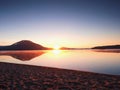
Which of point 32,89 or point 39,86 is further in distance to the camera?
point 39,86

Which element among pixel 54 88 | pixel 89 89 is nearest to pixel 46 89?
pixel 54 88

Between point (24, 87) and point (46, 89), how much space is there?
153 centimetres

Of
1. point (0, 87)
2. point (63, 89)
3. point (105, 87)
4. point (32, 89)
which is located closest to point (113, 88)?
point (105, 87)

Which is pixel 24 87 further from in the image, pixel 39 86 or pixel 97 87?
pixel 97 87

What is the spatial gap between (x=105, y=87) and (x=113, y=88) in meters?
0.51

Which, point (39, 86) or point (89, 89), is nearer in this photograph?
point (89, 89)

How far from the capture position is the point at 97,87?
1198 cm

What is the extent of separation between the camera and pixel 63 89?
38.1 feet

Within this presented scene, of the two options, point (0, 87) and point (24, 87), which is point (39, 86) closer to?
point (24, 87)

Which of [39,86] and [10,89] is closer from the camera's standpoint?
[10,89]

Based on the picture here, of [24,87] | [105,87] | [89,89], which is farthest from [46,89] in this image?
[105,87]

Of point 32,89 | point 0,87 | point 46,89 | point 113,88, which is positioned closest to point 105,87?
point 113,88

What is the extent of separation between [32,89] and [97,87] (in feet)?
13.7

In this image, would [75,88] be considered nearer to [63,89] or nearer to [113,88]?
[63,89]
